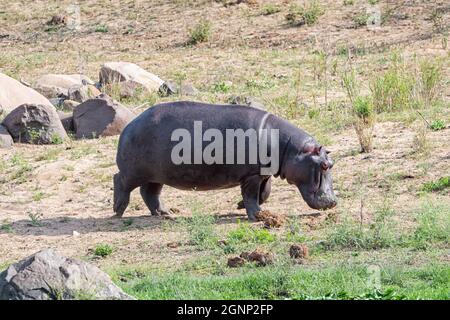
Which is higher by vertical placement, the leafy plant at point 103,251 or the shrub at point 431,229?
the shrub at point 431,229

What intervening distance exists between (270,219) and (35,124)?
4731 mm

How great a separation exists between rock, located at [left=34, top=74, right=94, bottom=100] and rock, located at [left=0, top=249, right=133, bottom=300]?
952cm

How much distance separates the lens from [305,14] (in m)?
21.2

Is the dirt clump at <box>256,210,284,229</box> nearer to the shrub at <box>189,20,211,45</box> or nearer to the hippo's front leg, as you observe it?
the hippo's front leg

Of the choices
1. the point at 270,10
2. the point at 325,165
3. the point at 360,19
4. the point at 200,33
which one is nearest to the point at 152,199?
the point at 325,165

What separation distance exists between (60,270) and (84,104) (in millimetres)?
7588

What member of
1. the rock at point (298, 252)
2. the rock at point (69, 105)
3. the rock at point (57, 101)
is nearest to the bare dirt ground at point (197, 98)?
the rock at point (298, 252)

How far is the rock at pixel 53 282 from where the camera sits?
7.75m

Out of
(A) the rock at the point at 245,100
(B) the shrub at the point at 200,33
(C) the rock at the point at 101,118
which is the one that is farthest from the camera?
(B) the shrub at the point at 200,33

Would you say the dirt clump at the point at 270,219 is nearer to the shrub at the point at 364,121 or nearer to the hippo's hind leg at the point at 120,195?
the hippo's hind leg at the point at 120,195

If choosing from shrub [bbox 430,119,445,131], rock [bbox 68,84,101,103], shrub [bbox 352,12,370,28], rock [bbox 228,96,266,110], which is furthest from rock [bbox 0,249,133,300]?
shrub [bbox 352,12,370,28]

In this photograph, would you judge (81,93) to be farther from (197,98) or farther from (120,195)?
(120,195)

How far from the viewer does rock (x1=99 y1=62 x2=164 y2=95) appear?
1736 centimetres
